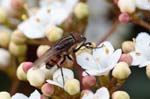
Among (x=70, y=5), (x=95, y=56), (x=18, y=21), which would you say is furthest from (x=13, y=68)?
(x=95, y=56)

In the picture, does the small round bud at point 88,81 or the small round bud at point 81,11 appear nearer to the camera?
the small round bud at point 88,81

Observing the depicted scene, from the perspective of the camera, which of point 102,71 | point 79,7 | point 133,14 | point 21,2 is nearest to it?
point 102,71

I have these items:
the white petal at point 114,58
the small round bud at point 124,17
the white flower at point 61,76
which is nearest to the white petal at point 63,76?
the white flower at point 61,76

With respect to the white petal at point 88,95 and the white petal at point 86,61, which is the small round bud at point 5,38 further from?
the white petal at point 88,95

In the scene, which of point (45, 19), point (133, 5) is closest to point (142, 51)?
point (133, 5)

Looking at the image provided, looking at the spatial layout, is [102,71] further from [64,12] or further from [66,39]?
[64,12]

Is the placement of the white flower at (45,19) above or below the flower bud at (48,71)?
above

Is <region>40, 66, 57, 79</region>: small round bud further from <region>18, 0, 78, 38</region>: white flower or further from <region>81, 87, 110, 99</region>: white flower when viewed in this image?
<region>18, 0, 78, 38</region>: white flower
